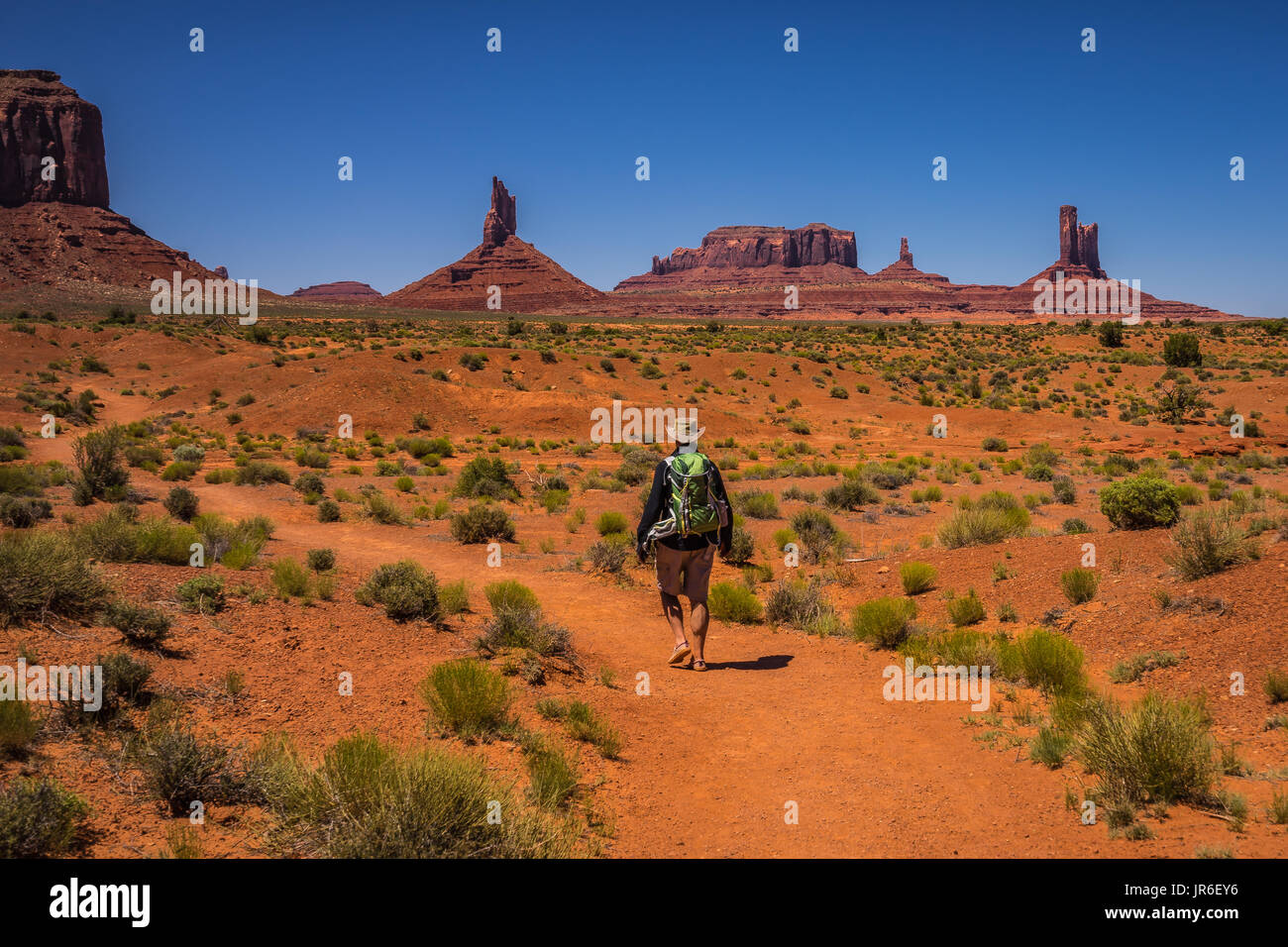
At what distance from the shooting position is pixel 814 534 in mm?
13164

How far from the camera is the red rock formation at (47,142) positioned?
10806cm

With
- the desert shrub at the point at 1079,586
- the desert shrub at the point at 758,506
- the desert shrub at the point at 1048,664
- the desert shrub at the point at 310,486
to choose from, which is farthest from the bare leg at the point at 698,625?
the desert shrub at the point at 310,486

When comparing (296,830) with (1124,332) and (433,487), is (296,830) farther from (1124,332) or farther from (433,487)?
(1124,332)

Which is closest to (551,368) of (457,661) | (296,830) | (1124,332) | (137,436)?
(137,436)

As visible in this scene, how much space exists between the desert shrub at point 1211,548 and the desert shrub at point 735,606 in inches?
186

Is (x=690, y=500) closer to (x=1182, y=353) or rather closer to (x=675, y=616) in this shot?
(x=675, y=616)

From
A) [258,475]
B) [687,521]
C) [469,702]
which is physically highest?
[258,475]

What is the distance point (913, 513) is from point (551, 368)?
24440mm

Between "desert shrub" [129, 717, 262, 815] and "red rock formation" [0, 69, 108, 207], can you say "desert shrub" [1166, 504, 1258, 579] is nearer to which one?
"desert shrub" [129, 717, 262, 815]

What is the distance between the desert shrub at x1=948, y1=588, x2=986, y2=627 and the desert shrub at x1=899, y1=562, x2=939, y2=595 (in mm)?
1052

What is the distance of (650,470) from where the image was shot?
68.0ft

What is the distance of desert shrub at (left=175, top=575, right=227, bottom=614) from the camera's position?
6.92m

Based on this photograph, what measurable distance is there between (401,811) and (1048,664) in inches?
234

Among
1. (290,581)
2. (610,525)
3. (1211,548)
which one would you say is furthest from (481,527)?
(1211,548)
